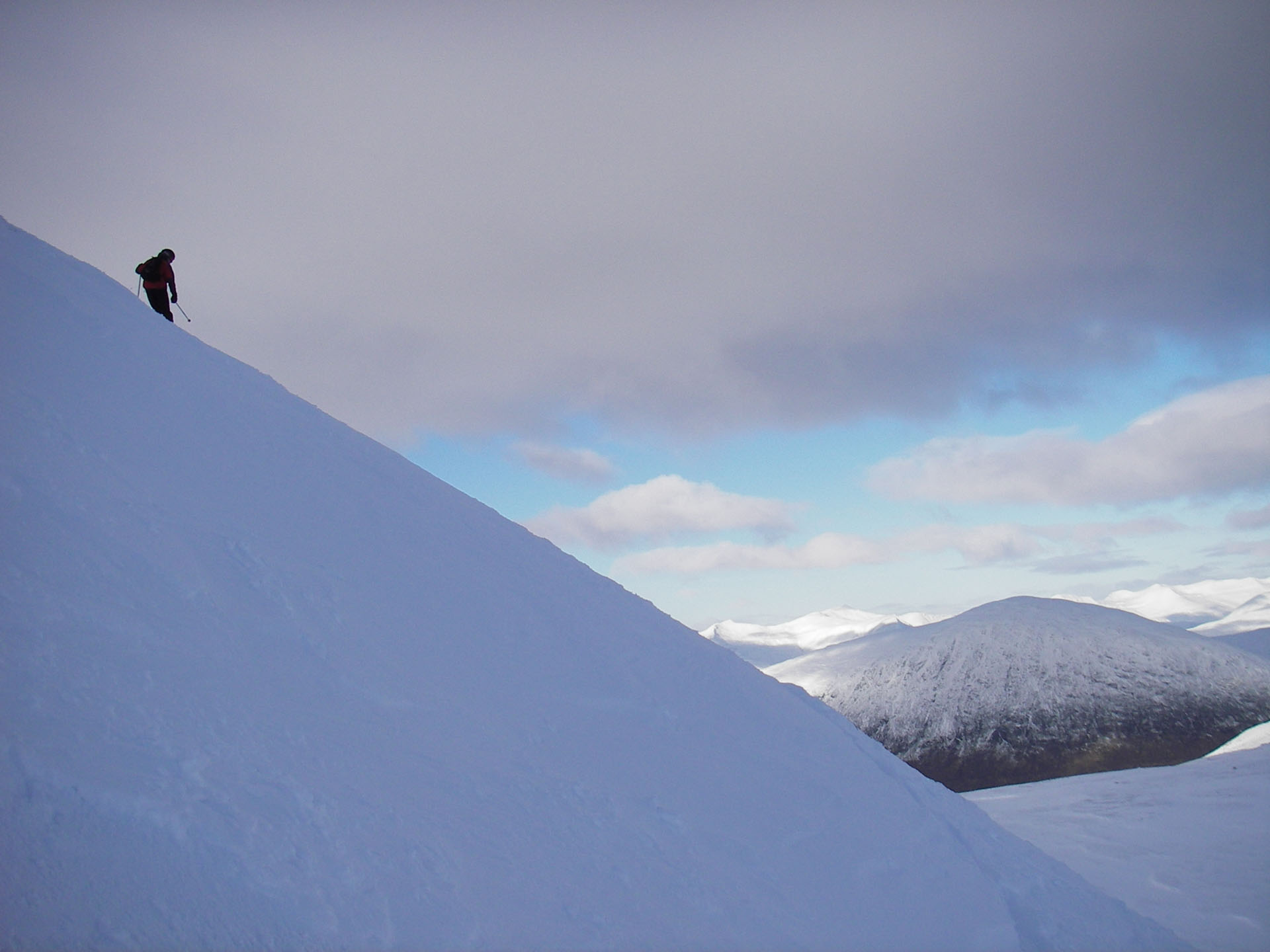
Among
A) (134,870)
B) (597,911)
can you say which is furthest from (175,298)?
(597,911)

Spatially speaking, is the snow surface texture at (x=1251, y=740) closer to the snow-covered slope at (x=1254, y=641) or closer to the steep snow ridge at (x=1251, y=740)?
the steep snow ridge at (x=1251, y=740)

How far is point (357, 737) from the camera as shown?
4.13 meters

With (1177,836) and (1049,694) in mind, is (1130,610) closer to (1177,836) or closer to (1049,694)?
(1049,694)

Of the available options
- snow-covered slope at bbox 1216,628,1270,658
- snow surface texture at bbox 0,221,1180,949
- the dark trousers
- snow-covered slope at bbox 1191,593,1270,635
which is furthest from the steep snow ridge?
snow-covered slope at bbox 1191,593,1270,635

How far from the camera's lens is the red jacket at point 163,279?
10500mm

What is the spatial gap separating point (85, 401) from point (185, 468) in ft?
3.52

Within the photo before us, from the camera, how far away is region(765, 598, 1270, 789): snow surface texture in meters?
34.0

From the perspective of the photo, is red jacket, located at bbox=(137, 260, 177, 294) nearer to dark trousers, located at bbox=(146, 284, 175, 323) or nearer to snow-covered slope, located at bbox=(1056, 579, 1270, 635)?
dark trousers, located at bbox=(146, 284, 175, 323)

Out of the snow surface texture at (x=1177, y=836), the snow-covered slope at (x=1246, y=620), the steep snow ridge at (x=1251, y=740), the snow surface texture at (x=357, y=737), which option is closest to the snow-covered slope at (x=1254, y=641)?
the steep snow ridge at (x=1251, y=740)

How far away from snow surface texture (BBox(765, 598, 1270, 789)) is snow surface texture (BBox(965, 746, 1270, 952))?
22.2 metres

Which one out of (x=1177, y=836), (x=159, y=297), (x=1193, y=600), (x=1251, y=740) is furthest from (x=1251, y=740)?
(x=1193, y=600)

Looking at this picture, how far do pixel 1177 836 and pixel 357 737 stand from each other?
1087 centimetres

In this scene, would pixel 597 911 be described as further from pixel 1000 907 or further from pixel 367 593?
pixel 1000 907

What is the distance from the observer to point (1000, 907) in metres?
5.25
